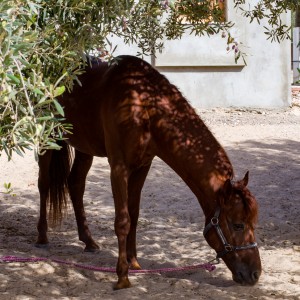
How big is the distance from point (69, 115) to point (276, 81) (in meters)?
8.34

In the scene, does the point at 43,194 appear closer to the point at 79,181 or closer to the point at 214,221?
the point at 79,181

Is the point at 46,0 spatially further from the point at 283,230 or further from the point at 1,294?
the point at 283,230

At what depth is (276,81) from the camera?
44.9 ft

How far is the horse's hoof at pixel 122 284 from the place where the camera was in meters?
5.24

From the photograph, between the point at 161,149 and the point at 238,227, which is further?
the point at 161,149

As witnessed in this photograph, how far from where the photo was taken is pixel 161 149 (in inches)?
209

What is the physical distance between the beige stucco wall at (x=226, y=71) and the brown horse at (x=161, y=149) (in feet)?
25.8

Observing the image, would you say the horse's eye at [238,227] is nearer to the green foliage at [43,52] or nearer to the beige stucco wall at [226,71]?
the green foliage at [43,52]

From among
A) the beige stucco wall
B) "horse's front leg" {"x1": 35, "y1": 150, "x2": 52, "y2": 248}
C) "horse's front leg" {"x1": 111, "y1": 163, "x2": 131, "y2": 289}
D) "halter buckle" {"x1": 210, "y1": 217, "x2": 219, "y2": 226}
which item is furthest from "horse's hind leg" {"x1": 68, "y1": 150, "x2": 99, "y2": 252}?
the beige stucco wall

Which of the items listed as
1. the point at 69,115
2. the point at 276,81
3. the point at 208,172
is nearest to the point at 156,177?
the point at 69,115

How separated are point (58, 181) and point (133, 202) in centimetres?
112

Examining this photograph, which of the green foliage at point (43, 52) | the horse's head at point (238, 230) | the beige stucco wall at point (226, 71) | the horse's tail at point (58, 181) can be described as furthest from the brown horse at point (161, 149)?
the beige stucco wall at point (226, 71)

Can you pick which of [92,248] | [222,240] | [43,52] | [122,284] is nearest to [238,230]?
[222,240]

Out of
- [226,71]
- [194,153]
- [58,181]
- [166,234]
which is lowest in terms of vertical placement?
[166,234]
